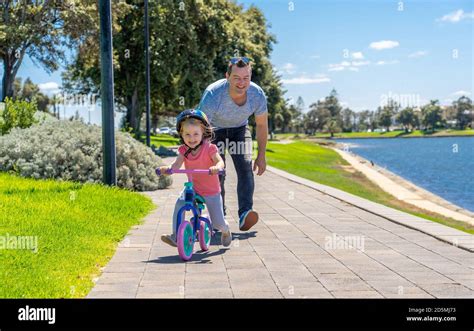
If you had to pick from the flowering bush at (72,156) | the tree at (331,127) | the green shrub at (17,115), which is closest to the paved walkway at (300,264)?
the flowering bush at (72,156)

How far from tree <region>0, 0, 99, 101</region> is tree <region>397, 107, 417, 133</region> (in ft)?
556

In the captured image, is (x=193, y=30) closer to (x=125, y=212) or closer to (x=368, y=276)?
(x=125, y=212)

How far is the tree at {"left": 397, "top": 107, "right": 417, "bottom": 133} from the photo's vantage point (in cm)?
18940

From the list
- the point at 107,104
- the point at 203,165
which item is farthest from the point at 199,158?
the point at 107,104

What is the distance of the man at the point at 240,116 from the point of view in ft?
22.9

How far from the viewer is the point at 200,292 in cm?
478

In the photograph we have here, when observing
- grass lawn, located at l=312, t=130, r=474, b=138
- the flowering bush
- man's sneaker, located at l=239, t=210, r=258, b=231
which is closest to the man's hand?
man's sneaker, located at l=239, t=210, r=258, b=231

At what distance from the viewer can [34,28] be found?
30000mm

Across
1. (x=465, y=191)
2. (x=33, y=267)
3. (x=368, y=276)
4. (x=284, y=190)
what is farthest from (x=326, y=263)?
(x=465, y=191)

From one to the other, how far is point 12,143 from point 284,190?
611 cm

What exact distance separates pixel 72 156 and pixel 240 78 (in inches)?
246

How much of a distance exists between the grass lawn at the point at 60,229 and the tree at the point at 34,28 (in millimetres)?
20167

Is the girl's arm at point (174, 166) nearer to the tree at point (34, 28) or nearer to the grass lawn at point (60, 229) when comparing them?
the grass lawn at point (60, 229)
